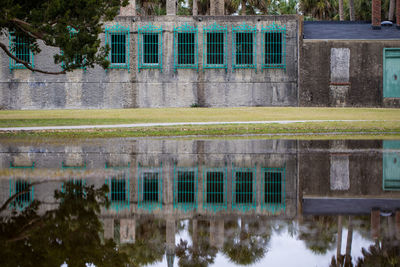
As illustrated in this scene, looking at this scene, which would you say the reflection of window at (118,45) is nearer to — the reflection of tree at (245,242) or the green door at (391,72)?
the green door at (391,72)

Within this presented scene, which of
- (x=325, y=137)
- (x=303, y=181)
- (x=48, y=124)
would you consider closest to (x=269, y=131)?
(x=325, y=137)

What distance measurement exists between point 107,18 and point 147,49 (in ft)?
38.6

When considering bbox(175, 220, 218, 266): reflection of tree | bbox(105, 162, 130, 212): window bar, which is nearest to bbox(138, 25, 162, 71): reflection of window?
bbox(105, 162, 130, 212): window bar

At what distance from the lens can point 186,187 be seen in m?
8.98

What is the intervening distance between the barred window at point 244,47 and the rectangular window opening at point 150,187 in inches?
894

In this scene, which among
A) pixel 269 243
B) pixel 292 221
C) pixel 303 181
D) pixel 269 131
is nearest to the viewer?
pixel 269 243

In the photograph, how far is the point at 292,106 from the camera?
32.5 m

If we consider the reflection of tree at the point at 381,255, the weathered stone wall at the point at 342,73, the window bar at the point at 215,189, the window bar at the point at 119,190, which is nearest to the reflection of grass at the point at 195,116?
the weathered stone wall at the point at 342,73

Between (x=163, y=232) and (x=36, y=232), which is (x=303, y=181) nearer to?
(x=163, y=232)

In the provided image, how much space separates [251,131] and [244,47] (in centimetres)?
1374

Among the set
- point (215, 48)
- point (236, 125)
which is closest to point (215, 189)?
point (236, 125)

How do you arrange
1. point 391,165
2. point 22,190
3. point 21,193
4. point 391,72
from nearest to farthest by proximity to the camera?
point 21,193
point 22,190
point 391,165
point 391,72

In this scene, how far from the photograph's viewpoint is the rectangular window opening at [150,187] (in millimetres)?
8031

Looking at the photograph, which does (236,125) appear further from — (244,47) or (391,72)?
(391,72)
